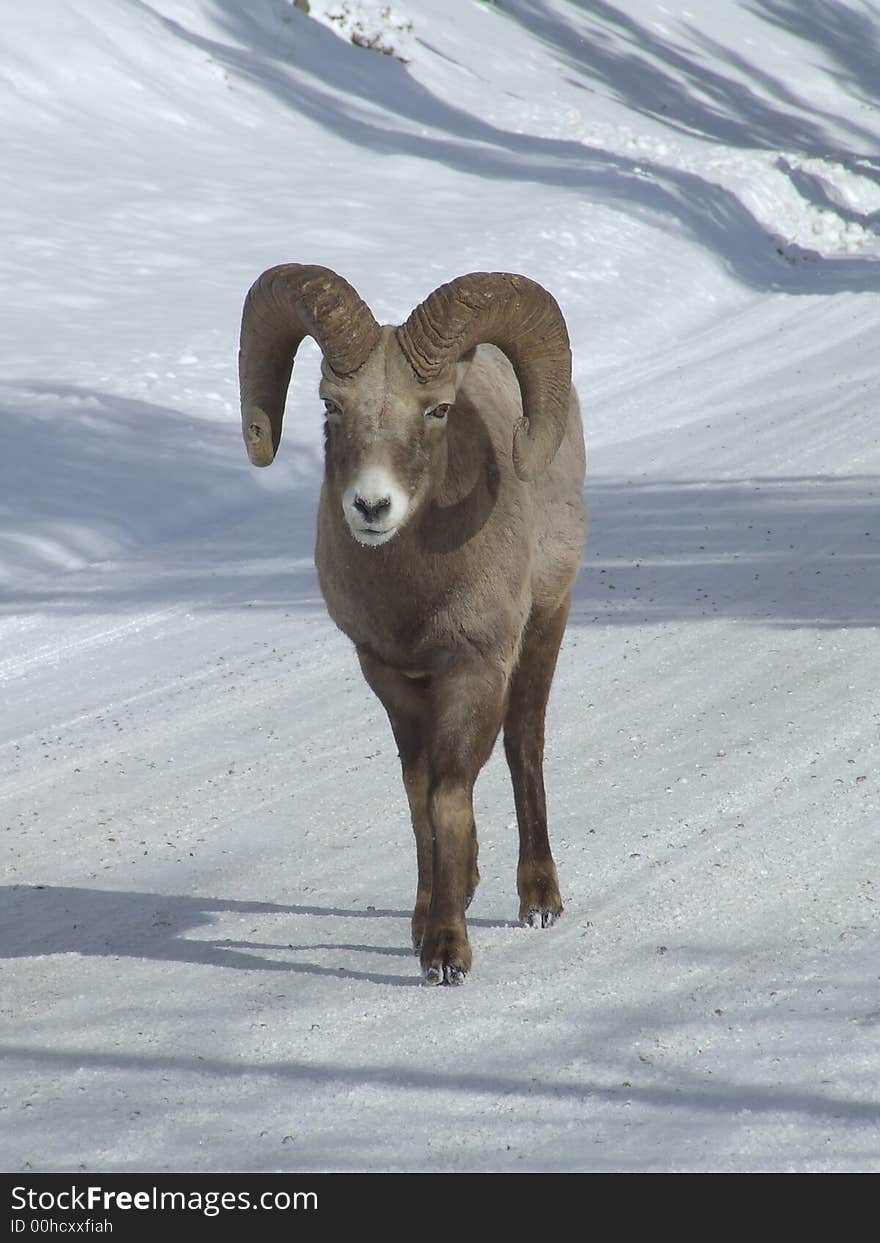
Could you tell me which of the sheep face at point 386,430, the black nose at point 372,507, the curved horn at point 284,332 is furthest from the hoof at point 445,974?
the curved horn at point 284,332

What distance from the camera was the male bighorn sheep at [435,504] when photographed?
548 cm

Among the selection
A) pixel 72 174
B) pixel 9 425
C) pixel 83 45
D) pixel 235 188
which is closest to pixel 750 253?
pixel 235 188

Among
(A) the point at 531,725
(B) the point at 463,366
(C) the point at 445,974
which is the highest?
(B) the point at 463,366

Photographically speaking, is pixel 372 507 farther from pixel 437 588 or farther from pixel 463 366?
pixel 463 366

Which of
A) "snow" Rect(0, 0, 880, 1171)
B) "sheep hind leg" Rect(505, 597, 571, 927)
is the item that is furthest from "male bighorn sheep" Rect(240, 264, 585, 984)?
"snow" Rect(0, 0, 880, 1171)

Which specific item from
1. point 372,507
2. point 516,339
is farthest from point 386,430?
point 516,339

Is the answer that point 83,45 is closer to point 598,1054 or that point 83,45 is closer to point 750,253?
point 750,253

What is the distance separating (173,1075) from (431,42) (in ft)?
95.5

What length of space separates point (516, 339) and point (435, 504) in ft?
2.01

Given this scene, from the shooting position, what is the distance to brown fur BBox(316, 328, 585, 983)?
18.1ft

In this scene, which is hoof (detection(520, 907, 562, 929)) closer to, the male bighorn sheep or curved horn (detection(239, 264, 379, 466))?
the male bighorn sheep

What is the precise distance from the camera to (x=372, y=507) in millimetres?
5219

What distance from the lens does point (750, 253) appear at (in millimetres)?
22078
